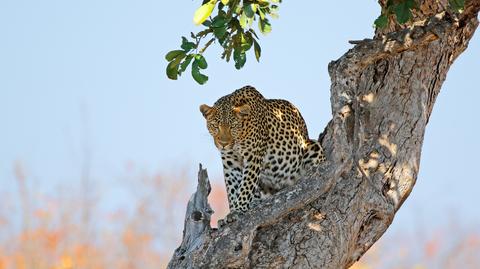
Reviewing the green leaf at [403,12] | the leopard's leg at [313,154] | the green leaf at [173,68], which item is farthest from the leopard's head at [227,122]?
the green leaf at [403,12]

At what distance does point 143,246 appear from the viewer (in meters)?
27.3

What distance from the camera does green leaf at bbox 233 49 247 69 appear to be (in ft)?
22.9

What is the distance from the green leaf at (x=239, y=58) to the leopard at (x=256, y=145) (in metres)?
0.64

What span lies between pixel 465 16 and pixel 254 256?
242 centimetres

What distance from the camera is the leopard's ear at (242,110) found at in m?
7.57

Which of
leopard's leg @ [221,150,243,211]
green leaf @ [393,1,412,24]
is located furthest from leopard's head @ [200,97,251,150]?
green leaf @ [393,1,412,24]

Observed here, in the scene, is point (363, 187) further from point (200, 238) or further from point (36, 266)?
point (36, 266)

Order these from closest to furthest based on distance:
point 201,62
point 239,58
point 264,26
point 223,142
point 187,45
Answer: point 201,62 < point 187,45 < point 264,26 < point 239,58 < point 223,142

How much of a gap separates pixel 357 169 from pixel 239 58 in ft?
3.74

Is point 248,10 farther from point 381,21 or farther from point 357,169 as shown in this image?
point 357,169

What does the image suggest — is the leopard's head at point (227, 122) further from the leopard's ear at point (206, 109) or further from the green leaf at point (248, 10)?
the green leaf at point (248, 10)

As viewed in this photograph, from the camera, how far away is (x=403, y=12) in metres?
6.43

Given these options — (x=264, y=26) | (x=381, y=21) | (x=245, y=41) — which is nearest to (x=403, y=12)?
(x=381, y=21)

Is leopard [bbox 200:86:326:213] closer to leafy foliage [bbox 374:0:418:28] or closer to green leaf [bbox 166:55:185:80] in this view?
green leaf [bbox 166:55:185:80]
